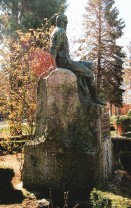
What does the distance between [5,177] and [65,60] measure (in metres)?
3.21

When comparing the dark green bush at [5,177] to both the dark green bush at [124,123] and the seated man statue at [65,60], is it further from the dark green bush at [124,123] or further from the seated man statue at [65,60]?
the dark green bush at [124,123]

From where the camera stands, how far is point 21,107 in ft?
31.9

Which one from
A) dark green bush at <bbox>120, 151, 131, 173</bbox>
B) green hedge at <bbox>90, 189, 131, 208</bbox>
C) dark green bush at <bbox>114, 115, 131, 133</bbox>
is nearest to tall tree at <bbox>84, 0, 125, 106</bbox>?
dark green bush at <bbox>114, 115, 131, 133</bbox>

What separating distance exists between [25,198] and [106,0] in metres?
32.9

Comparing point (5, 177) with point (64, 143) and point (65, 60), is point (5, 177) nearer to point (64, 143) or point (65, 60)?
point (64, 143)

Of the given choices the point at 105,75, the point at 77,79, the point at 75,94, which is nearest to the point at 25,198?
the point at 75,94

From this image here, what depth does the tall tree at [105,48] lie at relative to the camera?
32.5 metres

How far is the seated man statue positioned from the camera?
23.3 feet

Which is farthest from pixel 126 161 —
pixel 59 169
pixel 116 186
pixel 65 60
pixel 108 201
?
pixel 108 201

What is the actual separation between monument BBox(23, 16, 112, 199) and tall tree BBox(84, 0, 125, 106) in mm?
24730

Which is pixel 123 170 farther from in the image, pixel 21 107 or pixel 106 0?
pixel 106 0

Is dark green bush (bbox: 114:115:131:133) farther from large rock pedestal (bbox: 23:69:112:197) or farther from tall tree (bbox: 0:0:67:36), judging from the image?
large rock pedestal (bbox: 23:69:112:197)

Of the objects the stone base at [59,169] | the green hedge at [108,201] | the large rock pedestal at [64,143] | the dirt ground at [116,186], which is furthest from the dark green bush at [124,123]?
the green hedge at [108,201]

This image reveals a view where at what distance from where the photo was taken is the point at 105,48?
32875 millimetres
